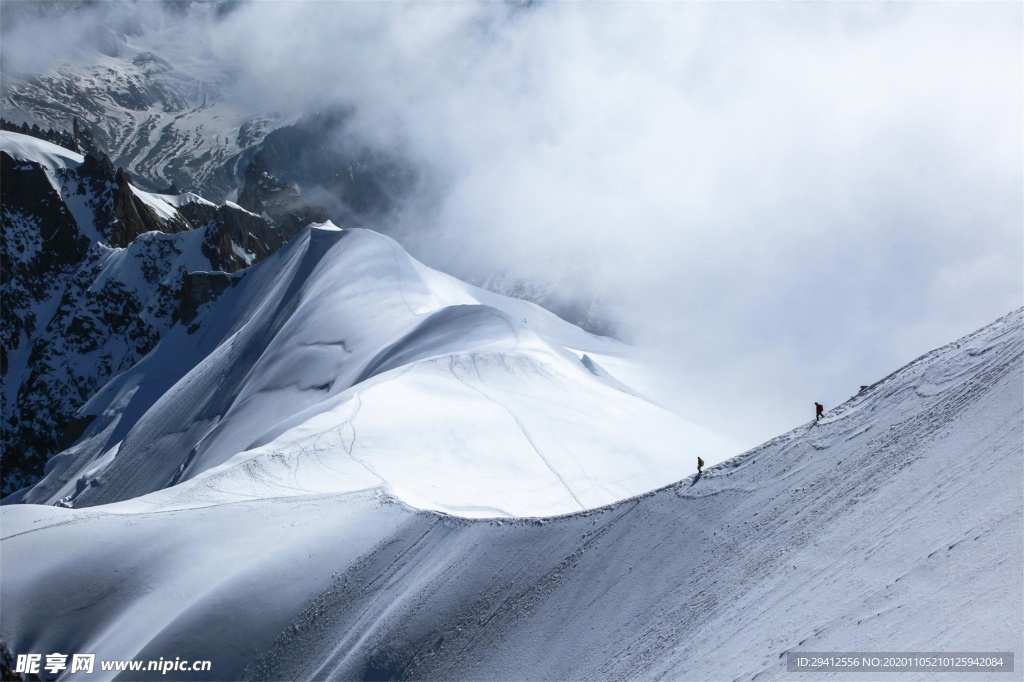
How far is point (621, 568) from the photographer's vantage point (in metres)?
23.8

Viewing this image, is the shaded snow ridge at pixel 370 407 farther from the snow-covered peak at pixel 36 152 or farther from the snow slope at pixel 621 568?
the snow-covered peak at pixel 36 152

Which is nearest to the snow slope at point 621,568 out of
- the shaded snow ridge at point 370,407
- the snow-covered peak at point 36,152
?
the shaded snow ridge at point 370,407

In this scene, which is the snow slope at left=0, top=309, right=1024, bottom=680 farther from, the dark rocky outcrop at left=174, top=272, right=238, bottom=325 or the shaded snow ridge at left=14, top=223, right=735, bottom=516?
the dark rocky outcrop at left=174, top=272, right=238, bottom=325

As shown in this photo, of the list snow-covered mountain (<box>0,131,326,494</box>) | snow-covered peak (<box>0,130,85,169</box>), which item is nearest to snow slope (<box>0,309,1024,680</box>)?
snow-covered mountain (<box>0,131,326,494</box>)

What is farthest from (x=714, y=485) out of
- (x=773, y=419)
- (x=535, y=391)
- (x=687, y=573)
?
(x=773, y=419)

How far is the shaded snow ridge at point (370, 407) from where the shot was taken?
1500 inches

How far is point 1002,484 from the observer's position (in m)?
18.3

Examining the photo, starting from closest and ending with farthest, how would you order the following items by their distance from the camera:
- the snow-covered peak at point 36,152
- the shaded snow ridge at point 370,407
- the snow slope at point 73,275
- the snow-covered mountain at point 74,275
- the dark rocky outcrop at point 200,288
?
the shaded snow ridge at point 370,407
the dark rocky outcrop at point 200,288
the snow-covered mountain at point 74,275
the snow slope at point 73,275
the snow-covered peak at point 36,152

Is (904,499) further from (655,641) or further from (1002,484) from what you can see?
(655,641)

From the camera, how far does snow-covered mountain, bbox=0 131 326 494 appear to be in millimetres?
128125

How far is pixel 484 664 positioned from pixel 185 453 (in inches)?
2197

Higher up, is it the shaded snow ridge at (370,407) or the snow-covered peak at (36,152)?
the snow-covered peak at (36,152)

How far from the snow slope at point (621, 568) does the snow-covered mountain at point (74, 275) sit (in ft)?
289

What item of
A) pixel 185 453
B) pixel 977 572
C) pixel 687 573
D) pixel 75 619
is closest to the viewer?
pixel 977 572
